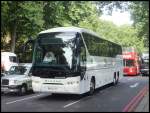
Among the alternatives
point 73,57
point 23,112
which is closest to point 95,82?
point 73,57

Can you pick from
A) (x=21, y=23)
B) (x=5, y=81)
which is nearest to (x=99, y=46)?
(x=5, y=81)

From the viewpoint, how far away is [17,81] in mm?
22234

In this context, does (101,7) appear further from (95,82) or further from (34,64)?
(95,82)

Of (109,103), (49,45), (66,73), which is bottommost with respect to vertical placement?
(109,103)

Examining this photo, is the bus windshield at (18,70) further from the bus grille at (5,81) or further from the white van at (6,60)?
the white van at (6,60)

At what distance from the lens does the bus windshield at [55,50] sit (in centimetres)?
2031

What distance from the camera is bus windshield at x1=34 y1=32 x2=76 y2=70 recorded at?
20.3m

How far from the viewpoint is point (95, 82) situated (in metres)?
23.8

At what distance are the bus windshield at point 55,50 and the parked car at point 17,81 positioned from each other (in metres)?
1.99

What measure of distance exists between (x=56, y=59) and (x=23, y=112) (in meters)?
4.68

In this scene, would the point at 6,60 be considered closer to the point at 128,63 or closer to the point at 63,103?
the point at 128,63

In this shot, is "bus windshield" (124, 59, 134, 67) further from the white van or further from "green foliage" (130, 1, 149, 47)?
"green foliage" (130, 1, 149, 47)

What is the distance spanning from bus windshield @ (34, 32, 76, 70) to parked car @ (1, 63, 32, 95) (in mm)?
1988

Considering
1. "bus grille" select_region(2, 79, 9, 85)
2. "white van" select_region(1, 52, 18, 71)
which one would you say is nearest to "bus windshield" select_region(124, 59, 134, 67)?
"white van" select_region(1, 52, 18, 71)
